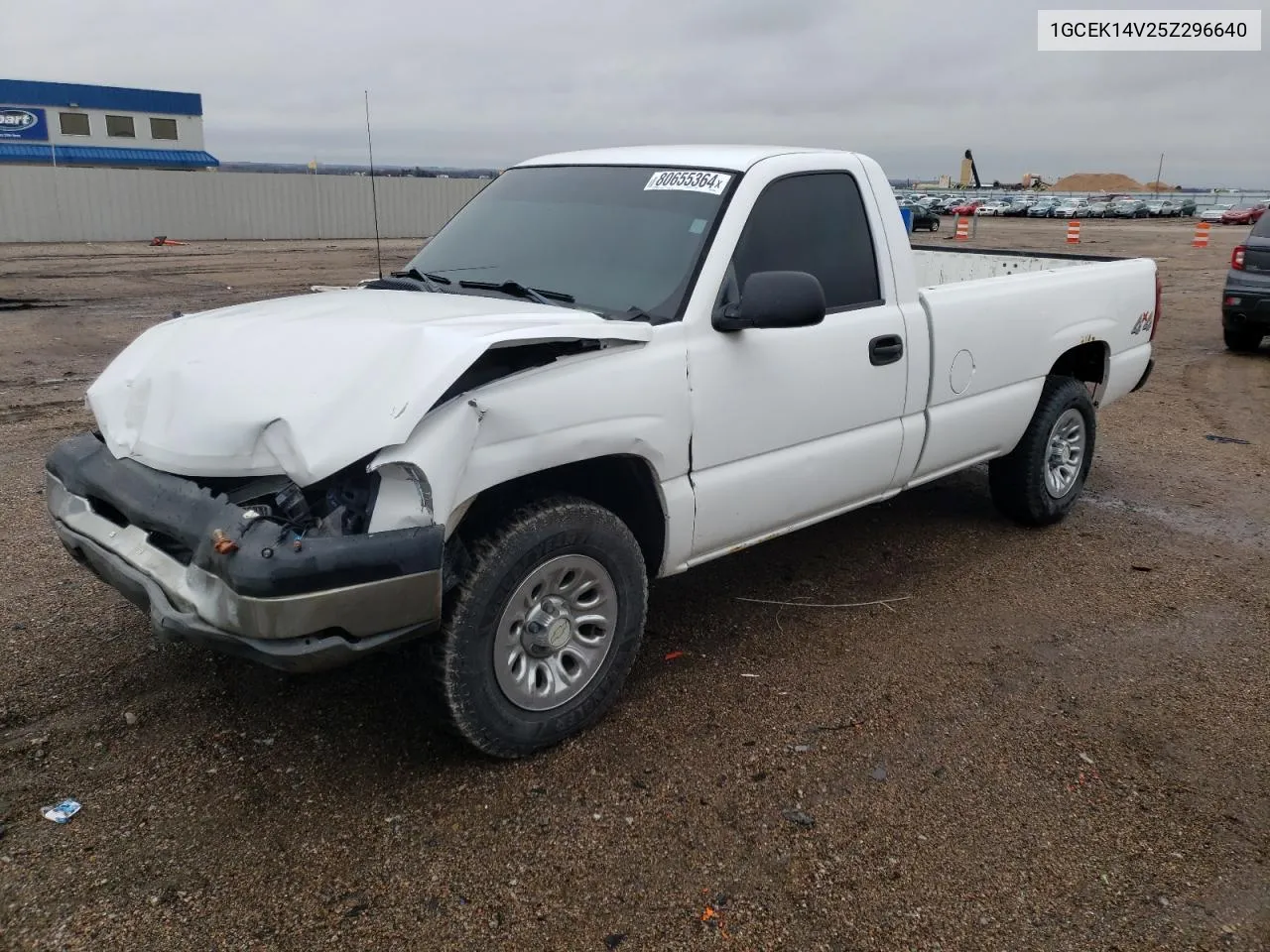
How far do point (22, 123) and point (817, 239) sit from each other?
197 ft

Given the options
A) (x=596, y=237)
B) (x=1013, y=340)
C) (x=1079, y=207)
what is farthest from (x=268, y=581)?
(x=1079, y=207)

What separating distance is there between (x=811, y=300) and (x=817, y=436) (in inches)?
29.0

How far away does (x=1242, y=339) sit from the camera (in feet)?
39.3

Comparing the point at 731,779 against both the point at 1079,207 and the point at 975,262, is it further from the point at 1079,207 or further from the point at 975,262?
the point at 1079,207

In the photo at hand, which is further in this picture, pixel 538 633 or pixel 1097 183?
pixel 1097 183

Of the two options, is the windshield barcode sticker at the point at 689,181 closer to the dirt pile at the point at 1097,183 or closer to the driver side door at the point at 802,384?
the driver side door at the point at 802,384

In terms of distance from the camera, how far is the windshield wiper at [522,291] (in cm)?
377

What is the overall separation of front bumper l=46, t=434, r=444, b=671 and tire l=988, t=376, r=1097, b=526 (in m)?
3.79

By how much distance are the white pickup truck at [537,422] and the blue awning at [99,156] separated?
5704 cm

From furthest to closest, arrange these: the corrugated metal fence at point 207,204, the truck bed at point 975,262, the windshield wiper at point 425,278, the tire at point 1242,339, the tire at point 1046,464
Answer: the corrugated metal fence at point 207,204, the tire at point 1242,339, the truck bed at point 975,262, the tire at point 1046,464, the windshield wiper at point 425,278

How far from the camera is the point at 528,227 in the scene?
13.9ft

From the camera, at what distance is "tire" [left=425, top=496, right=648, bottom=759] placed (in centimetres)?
304

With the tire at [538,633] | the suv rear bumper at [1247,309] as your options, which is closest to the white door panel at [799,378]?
the tire at [538,633]

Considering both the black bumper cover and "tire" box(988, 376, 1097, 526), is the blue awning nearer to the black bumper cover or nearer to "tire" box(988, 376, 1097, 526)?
"tire" box(988, 376, 1097, 526)
